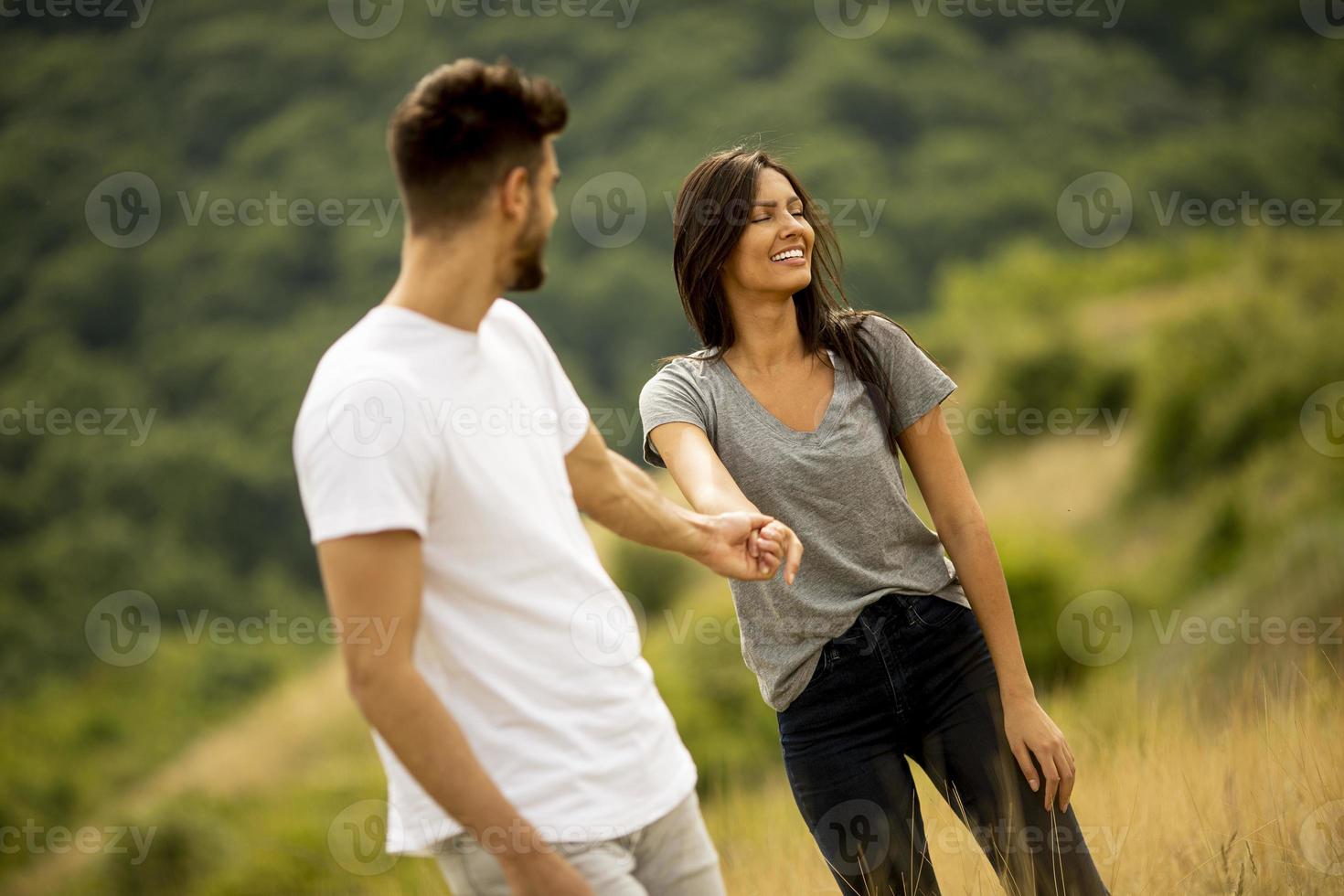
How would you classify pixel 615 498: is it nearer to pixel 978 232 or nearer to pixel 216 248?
pixel 978 232

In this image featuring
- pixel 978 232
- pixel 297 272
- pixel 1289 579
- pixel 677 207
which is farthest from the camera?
pixel 297 272

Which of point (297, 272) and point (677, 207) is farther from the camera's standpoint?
point (297, 272)

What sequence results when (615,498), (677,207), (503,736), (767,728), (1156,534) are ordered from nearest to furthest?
(503,736), (615,498), (677,207), (767,728), (1156,534)

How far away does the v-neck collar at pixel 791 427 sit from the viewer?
2852 millimetres

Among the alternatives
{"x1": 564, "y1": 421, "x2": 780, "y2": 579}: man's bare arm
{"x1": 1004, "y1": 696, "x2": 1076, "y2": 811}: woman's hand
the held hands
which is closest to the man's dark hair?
{"x1": 564, "y1": 421, "x2": 780, "y2": 579}: man's bare arm

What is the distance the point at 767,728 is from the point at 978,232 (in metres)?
54.7

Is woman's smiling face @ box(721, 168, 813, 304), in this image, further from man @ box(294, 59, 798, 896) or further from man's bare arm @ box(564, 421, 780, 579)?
man @ box(294, 59, 798, 896)

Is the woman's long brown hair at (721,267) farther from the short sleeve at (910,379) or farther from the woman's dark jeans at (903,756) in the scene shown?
the woman's dark jeans at (903,756)

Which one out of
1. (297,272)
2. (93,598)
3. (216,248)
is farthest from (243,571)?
(216,248)

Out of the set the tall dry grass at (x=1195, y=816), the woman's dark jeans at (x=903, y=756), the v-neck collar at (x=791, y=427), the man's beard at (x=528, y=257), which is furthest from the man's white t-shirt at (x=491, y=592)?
the tall dry grass at (x=1195, y=816)

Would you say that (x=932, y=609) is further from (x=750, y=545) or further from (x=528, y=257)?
(x=528, y=257)

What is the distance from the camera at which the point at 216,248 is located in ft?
266

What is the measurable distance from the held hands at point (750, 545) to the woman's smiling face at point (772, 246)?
2.11 ft

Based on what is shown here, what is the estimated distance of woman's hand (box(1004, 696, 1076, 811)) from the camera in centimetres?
273
